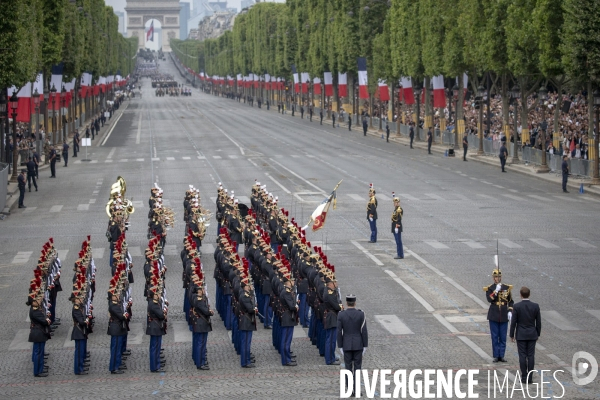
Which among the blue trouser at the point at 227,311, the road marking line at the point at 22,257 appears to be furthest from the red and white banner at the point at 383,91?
the blue trouser at the point at 227,311

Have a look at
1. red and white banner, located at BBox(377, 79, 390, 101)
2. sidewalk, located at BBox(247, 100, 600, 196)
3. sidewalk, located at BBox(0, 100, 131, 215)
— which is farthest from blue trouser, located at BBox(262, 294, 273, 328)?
red and white banner, located at BBox(377, 79, 390, 101)

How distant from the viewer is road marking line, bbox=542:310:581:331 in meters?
23.6

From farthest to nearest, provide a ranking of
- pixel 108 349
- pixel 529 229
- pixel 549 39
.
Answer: pixel 549 39, pixel 529 229, pixel 108 349

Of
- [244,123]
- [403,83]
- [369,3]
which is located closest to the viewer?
[403,83]

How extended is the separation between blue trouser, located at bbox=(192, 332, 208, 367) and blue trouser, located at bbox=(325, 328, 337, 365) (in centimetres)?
213

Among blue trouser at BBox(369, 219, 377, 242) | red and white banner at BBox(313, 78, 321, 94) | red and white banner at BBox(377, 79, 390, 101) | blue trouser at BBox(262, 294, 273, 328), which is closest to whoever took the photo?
blue trouser at BBox(262, 294, 273, 328)

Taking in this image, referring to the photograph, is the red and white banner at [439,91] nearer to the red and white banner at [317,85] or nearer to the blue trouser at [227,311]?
the red and white banner at [317,85]

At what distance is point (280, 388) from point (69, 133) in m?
78.2

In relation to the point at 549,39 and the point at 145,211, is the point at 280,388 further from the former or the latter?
the point at 549,39

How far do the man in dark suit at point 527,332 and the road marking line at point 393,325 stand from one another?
4.17 m

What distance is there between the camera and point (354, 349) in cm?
1905

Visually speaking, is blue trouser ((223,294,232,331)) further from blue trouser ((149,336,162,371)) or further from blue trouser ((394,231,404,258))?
blue trouser ((394,231,404,258))

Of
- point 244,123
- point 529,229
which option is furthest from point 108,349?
point 244,123

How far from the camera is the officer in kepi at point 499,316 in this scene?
67.8 feet
